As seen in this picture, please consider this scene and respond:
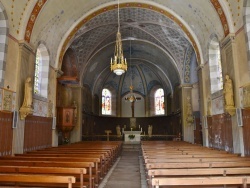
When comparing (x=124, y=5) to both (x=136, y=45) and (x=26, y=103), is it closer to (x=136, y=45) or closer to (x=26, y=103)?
(x=136, y=45)

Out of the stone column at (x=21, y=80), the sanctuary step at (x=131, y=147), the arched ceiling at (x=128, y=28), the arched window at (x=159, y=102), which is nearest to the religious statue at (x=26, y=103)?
the stone column at (x=21, y=80)

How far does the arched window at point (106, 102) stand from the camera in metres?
27.0

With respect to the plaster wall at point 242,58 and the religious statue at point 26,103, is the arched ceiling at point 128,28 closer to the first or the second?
the plaster wall at point 242,58

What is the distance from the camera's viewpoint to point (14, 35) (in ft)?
30.8

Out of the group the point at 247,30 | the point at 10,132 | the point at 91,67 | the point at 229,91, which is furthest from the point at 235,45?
the point at 91,67

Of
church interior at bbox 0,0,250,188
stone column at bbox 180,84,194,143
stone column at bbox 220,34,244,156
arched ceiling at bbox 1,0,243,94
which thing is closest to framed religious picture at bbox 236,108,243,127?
church interior at bbox 0,0,250,188

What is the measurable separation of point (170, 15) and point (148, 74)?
13311 mm

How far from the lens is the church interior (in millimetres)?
8367

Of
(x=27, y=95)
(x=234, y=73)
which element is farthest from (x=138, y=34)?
(x=27, y=95)

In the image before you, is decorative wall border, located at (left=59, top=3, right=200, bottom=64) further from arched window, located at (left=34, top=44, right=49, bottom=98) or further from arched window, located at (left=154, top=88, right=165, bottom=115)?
arched window, located at (left=154, top=88, right=165, bottom=115)

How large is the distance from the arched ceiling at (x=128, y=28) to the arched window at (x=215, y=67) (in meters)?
0.54

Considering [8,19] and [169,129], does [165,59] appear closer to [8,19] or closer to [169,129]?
[169,129]

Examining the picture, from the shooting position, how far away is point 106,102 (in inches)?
1073

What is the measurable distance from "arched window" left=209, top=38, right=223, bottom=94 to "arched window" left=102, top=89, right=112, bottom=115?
16.5 metres
